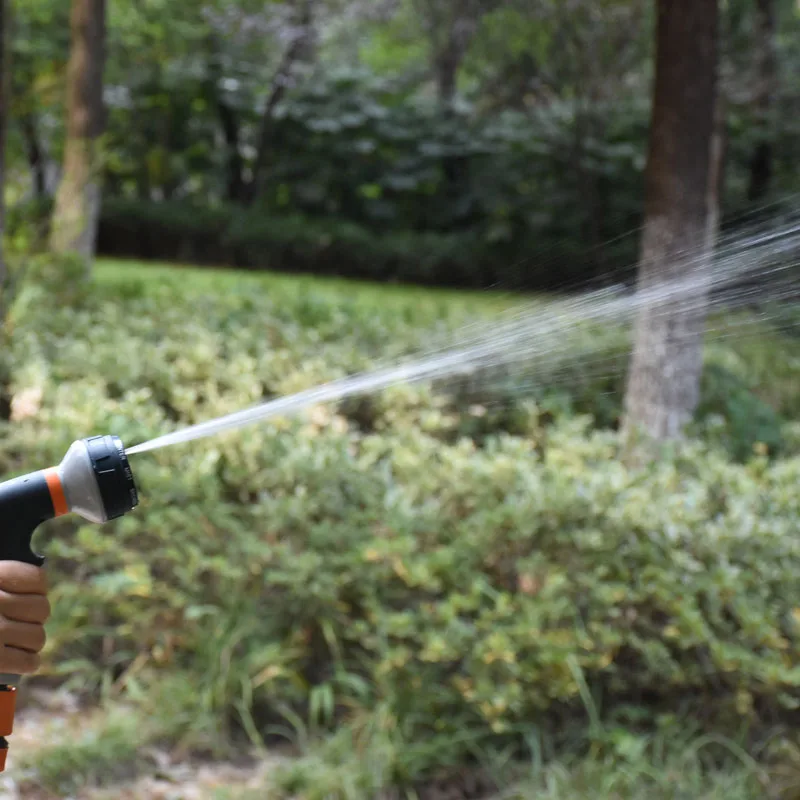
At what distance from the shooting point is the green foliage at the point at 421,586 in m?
3.08

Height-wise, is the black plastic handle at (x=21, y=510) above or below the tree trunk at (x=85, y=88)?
below

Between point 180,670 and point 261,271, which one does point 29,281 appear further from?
point 261,271

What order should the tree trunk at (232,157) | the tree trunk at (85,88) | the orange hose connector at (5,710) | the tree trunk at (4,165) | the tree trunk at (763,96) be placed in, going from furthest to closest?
the tree trunk at (232,157)
the tree trunk at (763,96)
the tree trunk at (85,88)
the tree trunk at (4,165)
the orange hose connector at (5,710)

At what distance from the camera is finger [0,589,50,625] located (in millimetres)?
1483

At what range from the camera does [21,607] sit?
1.49m

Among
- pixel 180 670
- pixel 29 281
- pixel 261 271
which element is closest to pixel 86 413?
pixel 180 670

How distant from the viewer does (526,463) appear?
3617mm

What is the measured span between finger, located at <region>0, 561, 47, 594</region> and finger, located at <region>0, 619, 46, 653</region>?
49mm

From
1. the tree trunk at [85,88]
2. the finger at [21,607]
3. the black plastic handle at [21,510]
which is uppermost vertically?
the tree trunk at [85,88]

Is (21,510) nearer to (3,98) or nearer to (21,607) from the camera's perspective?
(21,607)

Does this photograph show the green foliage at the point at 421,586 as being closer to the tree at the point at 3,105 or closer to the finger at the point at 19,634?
the tree at the point at 3,105

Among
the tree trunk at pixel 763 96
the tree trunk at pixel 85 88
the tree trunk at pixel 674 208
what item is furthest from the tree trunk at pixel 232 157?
the tree trunk at pixel 674 208

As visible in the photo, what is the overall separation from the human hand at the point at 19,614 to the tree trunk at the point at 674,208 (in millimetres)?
3285

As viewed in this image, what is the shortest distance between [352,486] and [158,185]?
14.3 meters
